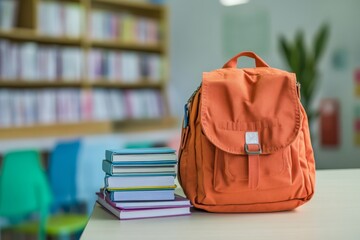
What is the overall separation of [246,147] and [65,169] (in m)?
2.54

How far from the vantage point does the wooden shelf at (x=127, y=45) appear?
5699 millimetres

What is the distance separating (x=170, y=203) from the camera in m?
1.27

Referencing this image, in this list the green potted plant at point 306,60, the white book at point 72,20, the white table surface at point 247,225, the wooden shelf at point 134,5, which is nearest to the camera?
the white table surface at point 247,225

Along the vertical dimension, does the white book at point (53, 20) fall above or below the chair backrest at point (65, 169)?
above

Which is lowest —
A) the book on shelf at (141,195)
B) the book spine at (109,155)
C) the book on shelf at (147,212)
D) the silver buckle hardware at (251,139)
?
the book on shelf at (147,212)

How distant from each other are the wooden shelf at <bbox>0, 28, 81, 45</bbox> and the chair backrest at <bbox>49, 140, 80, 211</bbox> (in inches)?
57.3

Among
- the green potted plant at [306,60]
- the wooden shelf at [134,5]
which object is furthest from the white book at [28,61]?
the green potted plant at [306,60]

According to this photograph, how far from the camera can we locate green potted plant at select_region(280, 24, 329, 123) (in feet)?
19.8

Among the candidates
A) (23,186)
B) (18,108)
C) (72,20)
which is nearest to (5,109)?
(18,108)

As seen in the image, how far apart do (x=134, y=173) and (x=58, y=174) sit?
246 centimetres

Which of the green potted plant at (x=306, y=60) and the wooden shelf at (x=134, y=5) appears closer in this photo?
the wooden shelf at (x=134, y=5)

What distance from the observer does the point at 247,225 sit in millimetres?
1191

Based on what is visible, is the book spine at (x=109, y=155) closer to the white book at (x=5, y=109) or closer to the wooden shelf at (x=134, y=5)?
the white book at (x=5, y=109)

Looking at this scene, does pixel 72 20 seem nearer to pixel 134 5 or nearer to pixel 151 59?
pixel 134 5
